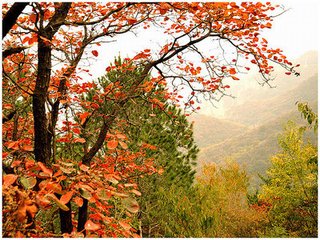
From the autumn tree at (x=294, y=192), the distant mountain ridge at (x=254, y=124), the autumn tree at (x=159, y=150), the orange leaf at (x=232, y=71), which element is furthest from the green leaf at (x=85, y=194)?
the distant mountain ridge at (x=254, y=124)

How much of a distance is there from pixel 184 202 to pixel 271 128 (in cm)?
8243

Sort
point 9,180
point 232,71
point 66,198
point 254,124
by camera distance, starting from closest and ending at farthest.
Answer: point 9,180
point 66,198
point 232,71
point 254,124

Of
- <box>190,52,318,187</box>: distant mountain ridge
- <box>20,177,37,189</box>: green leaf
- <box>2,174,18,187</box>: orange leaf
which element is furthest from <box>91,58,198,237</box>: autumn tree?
<box>190,52,318,187</box>: distant mountain ridge

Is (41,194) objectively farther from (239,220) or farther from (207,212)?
(239,220)

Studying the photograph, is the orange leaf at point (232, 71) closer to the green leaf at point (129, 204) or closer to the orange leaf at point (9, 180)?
the green leaf at point (129, 204)

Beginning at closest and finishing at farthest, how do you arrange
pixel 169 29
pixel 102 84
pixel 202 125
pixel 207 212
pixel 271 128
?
pixel 169 29 → pixel 207 212 → pixel 102 84 → pixel 271 128 → pixel 202 125

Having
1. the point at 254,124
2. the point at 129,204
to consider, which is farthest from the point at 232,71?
the point at 254,124

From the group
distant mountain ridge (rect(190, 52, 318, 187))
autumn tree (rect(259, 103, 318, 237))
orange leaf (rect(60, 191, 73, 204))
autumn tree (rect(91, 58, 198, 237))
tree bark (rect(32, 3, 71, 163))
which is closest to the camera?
orange leaf (rect(60, 191, 73, 204))

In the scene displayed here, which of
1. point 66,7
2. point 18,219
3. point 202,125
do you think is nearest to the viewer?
point 18,219

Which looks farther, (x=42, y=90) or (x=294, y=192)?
(x=294, y=192)

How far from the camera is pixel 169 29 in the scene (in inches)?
173

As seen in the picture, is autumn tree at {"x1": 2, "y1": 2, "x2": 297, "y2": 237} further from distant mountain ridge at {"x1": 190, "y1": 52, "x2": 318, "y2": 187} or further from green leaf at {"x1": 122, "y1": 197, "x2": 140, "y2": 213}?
distant mountain ridge at {"x1": 190, "y1": 52, "x2": 318, "y2": 187}

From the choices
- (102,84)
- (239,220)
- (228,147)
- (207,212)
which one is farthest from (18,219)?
(228,147)

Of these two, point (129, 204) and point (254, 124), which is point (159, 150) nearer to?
point (129, 204)
